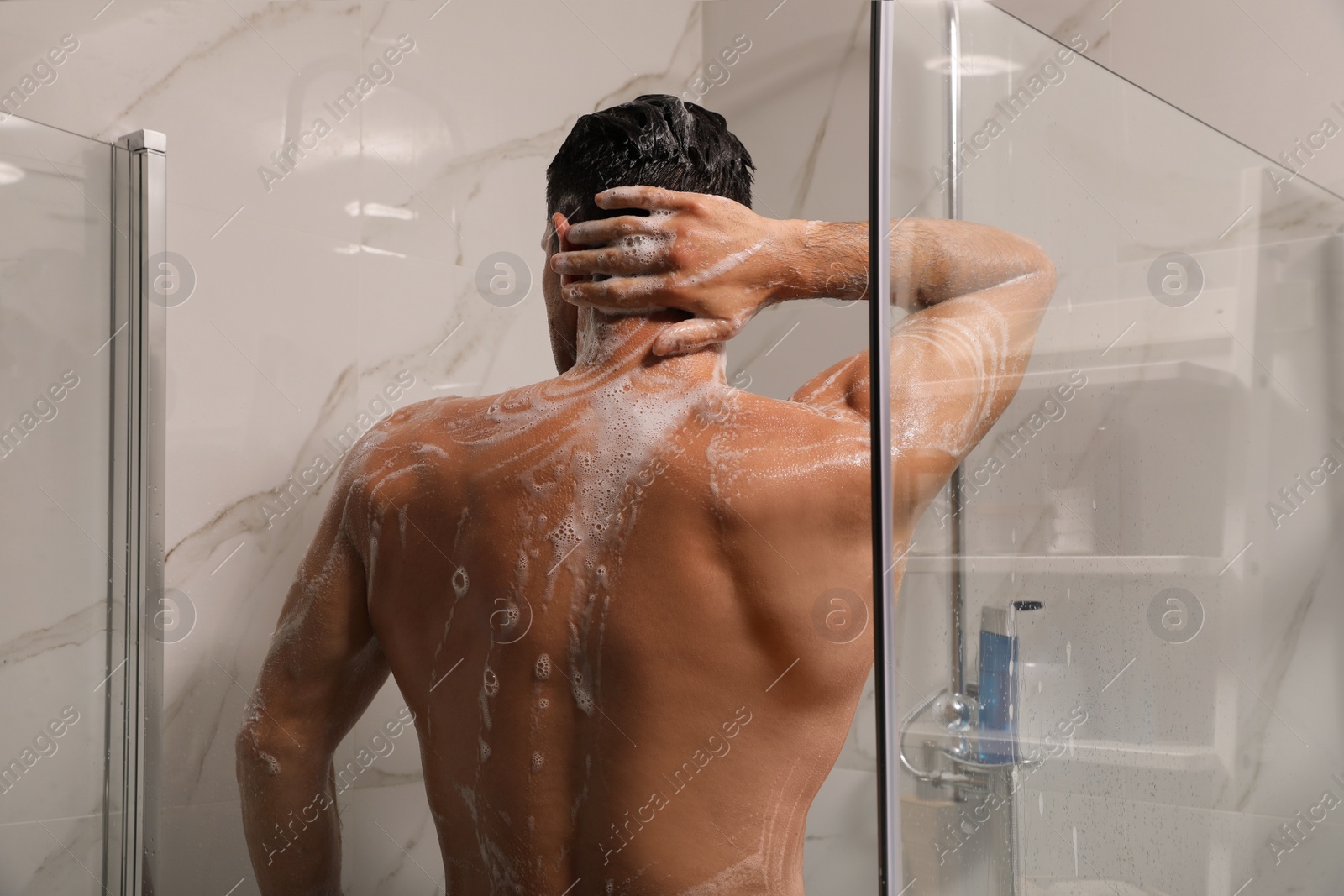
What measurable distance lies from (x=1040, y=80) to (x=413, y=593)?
0.69m

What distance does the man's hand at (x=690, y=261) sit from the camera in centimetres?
88

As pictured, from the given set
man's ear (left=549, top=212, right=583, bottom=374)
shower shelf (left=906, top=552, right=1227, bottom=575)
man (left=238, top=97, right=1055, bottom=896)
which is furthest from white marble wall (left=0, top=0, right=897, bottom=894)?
shower shelf (left=906, top=552, right=1227, bottom=575)

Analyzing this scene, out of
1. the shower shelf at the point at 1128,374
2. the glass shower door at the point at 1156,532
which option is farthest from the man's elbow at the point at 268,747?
the shower shelf at the point at 1128,374

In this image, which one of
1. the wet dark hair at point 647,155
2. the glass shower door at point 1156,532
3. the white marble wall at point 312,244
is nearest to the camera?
the glass shower door at point 1156,532

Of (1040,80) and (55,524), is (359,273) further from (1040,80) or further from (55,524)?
(1040,80)

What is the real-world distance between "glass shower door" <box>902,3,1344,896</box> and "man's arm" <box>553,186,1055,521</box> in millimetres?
19

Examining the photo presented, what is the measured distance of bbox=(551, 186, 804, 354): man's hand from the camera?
0.88 metres

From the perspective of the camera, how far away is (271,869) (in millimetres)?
1069

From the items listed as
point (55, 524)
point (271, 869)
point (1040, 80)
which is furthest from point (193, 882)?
point (1040, 80)

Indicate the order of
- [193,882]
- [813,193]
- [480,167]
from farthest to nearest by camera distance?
[813,193] < [480,167] < [193,882]

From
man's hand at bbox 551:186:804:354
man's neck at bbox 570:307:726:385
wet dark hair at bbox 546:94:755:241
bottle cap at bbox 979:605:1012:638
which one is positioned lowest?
bottle cap at bbox 979:605:1012:638

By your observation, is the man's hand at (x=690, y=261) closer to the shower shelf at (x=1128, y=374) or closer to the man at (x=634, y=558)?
the man at (x=634, y=558)

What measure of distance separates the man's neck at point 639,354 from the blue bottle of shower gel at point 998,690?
0.42 metres

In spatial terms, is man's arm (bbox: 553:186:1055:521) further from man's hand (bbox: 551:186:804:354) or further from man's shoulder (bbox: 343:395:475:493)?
man's shoulder (bbox: 343:395:475:493)
